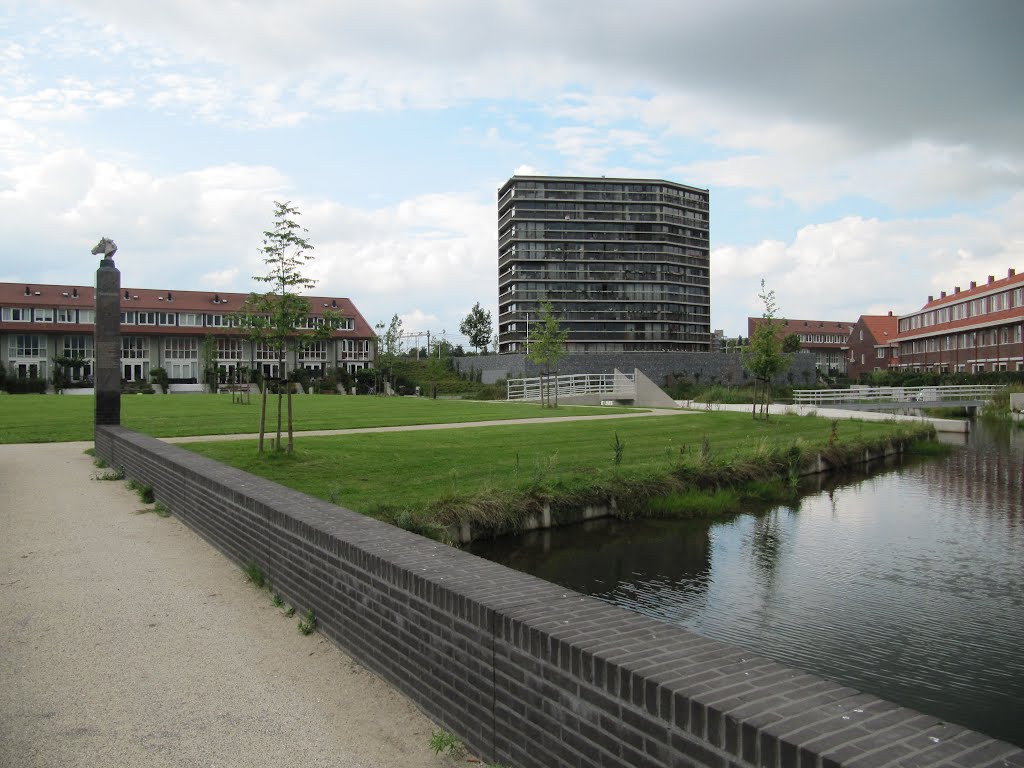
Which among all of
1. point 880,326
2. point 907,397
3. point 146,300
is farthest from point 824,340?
point 146,300

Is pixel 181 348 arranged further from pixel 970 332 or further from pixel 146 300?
pixel 970 332

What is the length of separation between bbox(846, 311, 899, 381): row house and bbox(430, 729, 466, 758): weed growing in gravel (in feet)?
300

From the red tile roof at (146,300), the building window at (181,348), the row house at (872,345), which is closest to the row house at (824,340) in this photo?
the row house at (872,345)

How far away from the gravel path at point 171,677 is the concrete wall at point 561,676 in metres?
0.25

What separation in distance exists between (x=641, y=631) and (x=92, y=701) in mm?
3167

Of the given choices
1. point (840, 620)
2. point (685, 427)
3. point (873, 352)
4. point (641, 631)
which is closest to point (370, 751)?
point (641, 631)

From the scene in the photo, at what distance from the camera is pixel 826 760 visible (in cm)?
225

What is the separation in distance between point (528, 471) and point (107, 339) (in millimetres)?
10122

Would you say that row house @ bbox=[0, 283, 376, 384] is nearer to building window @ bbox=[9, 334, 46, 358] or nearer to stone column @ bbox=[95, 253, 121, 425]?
building window @ bbox=[9, 334, 46, 358]

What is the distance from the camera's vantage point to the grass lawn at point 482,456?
39.8ft

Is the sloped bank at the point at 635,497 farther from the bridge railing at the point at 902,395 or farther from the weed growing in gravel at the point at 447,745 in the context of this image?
the bridge railing at the point at 902,395

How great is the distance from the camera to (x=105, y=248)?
1803cm

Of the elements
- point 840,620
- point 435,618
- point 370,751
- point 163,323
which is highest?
point 163,323

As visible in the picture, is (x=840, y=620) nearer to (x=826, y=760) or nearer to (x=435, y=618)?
(x=435, y=618)
